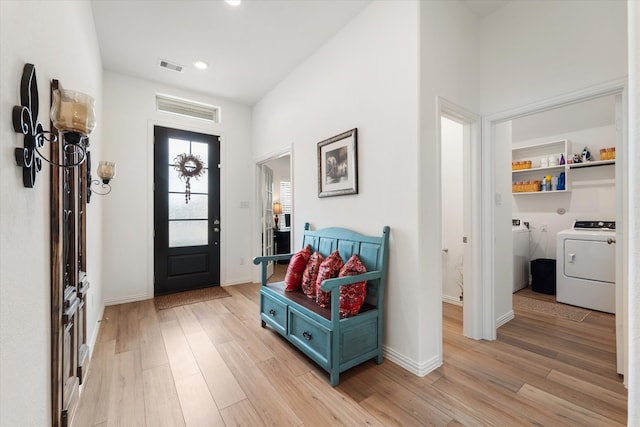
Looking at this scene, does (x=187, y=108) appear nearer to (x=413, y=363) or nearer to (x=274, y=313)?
(x=274, y=313)

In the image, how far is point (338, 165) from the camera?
274 centimetres

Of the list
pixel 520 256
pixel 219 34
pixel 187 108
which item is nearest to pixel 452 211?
pixel 520 256

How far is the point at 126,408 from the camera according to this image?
5.48 feet

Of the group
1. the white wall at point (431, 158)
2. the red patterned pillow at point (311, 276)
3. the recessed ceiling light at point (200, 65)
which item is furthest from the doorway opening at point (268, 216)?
the white wall at point (431, 158)

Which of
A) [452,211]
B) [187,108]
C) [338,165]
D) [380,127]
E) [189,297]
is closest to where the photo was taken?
[380,127]

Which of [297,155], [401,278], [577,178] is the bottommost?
[401,278]

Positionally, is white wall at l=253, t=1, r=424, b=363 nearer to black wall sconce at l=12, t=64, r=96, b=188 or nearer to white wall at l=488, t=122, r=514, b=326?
white wall at l=488, t=122, r=514, b=326

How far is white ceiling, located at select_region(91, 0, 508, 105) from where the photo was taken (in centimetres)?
246

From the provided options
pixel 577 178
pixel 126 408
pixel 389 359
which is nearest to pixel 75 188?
pixel 126 408

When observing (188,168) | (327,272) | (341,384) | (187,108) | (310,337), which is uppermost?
(187,108)

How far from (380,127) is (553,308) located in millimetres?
3159

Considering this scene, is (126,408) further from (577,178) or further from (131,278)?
(577,178)

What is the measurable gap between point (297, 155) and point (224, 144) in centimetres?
165

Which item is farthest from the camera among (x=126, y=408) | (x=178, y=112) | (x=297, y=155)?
(x=178, y=112)
